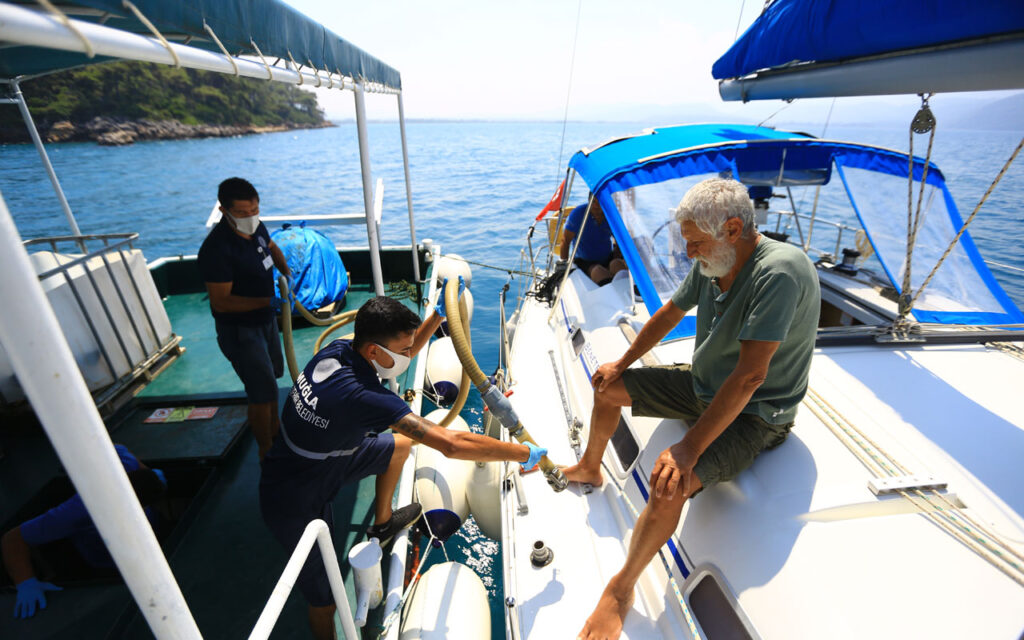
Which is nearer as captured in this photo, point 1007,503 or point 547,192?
point 1007,503

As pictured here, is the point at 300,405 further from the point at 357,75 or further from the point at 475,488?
the point at 357,75

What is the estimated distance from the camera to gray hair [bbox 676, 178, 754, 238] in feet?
6.05

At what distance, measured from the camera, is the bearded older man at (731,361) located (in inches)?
71.5

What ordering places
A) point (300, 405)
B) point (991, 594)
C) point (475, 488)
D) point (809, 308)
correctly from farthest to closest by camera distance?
point (475, 488) → point (300, 405) → point (809, 308) → point (991, 594)

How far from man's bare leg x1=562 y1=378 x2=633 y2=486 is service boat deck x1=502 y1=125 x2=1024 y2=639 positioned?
0.27ft

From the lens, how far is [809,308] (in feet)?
6.21

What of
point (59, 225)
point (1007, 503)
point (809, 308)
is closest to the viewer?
point (1007, 503)

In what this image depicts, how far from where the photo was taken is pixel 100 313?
156 inches

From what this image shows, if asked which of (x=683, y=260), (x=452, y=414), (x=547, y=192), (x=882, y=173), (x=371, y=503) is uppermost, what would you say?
(x=882, y=173)

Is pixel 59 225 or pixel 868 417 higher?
pixel 868 417

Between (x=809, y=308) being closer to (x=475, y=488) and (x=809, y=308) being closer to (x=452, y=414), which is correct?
(x=452, y=414)

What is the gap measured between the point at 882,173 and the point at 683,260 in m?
1.84

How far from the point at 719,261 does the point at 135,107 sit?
81.5 meters

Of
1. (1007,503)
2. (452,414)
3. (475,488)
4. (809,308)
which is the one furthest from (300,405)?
(1007,503)
